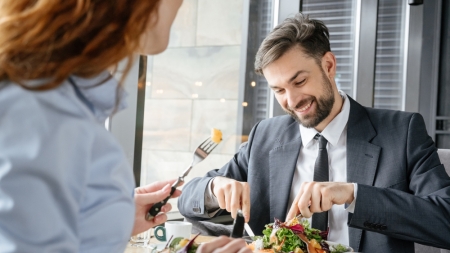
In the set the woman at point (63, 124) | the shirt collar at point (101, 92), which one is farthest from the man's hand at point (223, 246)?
the shirt collar at point (101, 92)

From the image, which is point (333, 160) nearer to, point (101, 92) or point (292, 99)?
point (292, 99)

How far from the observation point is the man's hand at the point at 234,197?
6.09 ft

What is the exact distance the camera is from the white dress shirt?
2.08 meters

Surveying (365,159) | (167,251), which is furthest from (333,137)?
(167,251)

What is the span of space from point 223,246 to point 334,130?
4.61ft

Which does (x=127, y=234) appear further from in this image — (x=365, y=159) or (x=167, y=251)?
(x=365, y=159)

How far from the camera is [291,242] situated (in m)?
1.63

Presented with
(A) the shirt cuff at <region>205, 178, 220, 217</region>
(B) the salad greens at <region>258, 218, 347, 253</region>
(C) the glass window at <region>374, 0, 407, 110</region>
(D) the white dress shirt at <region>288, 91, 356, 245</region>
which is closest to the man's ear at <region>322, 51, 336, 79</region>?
(D) the white dress shirt at <region>288, 91, 356, 245</region>

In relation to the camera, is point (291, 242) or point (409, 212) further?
point (409, 212)

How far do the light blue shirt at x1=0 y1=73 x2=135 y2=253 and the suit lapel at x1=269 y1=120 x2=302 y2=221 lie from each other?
1.51 m

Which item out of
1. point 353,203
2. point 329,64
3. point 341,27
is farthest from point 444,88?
point 353,203

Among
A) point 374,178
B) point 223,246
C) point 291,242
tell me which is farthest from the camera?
point 374,178

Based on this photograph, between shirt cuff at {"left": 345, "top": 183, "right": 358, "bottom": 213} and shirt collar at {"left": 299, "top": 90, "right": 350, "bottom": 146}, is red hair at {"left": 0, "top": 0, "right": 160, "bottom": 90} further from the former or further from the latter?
A: shirt collar at {"left": 299, "top": 90, "right": 350, "bottom": 146}

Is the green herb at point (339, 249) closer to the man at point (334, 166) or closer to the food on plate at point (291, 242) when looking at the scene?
the food on plate at point (291, 242)
